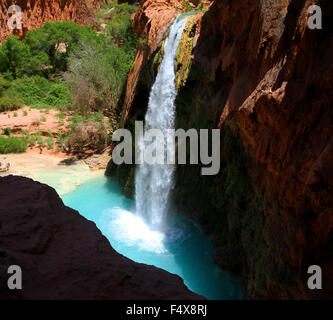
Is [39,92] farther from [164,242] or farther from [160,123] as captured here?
[164,242]

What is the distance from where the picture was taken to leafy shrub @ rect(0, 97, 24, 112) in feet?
54.9

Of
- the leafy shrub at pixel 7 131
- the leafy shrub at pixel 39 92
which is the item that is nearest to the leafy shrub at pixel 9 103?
the leafy shrub at pixel 39 92

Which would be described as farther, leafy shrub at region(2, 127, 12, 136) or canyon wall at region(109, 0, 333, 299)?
leafy shrub at region(2, 127, 12, 136)

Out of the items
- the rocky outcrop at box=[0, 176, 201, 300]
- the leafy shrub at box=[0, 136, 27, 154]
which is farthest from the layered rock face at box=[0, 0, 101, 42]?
the rocky outcrop at box=[0, 176, 201, 300]

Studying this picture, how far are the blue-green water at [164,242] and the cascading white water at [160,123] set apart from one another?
1.54ft

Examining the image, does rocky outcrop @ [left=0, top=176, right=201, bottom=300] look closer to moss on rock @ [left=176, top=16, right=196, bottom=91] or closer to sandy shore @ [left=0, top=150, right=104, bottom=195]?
moss on rock @ [left=176, top=16, right=196, bottom=91]

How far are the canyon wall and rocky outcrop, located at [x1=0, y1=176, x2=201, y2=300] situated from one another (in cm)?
211

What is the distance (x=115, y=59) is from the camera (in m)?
13.7

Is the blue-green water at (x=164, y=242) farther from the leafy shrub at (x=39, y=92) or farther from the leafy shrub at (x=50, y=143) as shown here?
the leafy shrub at (x=39, y=92)

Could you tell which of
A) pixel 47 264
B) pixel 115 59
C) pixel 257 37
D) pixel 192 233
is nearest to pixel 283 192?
pixel 257 37

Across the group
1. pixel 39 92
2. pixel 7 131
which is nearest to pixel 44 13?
pixel 39 92

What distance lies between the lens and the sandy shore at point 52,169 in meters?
11.1

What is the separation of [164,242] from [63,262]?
21.6 ft

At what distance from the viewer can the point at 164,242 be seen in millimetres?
7758
